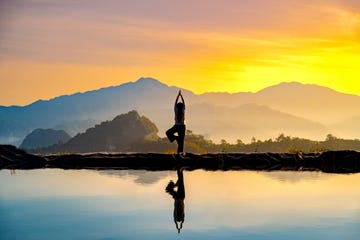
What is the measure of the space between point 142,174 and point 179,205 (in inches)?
295

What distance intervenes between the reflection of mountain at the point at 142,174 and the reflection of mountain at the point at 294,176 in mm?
3782

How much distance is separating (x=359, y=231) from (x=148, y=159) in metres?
14.6

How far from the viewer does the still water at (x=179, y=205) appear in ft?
Answer: 49.0

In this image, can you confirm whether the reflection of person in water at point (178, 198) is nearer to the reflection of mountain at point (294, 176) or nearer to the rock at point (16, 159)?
Result: the reflection of mountain at point (294, 176)

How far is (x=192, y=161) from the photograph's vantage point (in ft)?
93.5

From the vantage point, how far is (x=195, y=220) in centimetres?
1591

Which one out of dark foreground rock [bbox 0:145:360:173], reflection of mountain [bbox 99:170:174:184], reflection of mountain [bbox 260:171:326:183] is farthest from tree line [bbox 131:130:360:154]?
reflection of mountain [bbox 260:171:326:183]

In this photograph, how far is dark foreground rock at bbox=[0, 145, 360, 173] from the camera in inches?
1116

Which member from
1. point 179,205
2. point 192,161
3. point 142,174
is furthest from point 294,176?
point 179,205

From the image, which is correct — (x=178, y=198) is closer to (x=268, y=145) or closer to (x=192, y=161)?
(x=192, y=161)

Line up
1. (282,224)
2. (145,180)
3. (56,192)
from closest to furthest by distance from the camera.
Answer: (282,224) → (56,192) → (145,180)

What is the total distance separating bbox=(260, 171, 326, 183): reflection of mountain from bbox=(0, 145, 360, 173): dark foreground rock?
1575mm

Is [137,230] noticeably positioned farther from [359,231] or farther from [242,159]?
[242,159]

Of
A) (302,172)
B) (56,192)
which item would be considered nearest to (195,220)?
(56,192)
